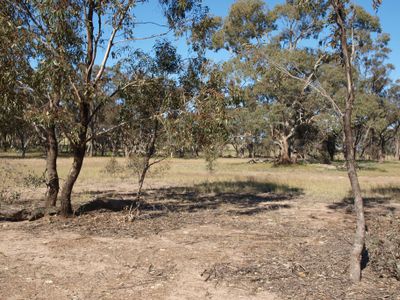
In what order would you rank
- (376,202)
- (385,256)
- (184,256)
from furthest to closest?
(376,202), (184,256), (385,256)

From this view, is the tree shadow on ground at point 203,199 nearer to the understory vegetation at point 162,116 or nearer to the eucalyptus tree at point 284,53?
the understory vegetation at point 162,116

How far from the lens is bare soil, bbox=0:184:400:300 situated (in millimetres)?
6828

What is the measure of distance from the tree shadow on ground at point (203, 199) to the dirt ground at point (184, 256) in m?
0.24

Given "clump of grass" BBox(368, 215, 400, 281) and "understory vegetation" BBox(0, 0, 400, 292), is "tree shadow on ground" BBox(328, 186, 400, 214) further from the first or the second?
"clump of grass" BBox(368, 215, 400, 281)

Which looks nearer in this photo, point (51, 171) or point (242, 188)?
point (51, 171)

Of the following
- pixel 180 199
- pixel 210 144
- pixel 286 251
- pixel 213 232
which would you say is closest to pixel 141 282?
pixel 286 251

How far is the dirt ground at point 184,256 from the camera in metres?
6.83

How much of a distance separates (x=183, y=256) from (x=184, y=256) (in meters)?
0.02

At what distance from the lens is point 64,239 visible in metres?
9.96

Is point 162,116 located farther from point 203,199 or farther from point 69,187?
point 203,199

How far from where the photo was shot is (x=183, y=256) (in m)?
8.73

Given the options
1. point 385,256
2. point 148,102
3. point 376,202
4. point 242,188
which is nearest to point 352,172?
point 385,256

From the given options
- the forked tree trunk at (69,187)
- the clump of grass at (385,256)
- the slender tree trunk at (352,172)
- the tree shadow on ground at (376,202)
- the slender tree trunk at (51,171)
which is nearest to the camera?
the slender tree trunk at (352,172)

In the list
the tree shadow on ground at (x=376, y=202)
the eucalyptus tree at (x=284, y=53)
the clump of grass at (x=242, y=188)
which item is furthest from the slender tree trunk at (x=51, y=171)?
the eucalyptus tree at (x=284, y=53)
